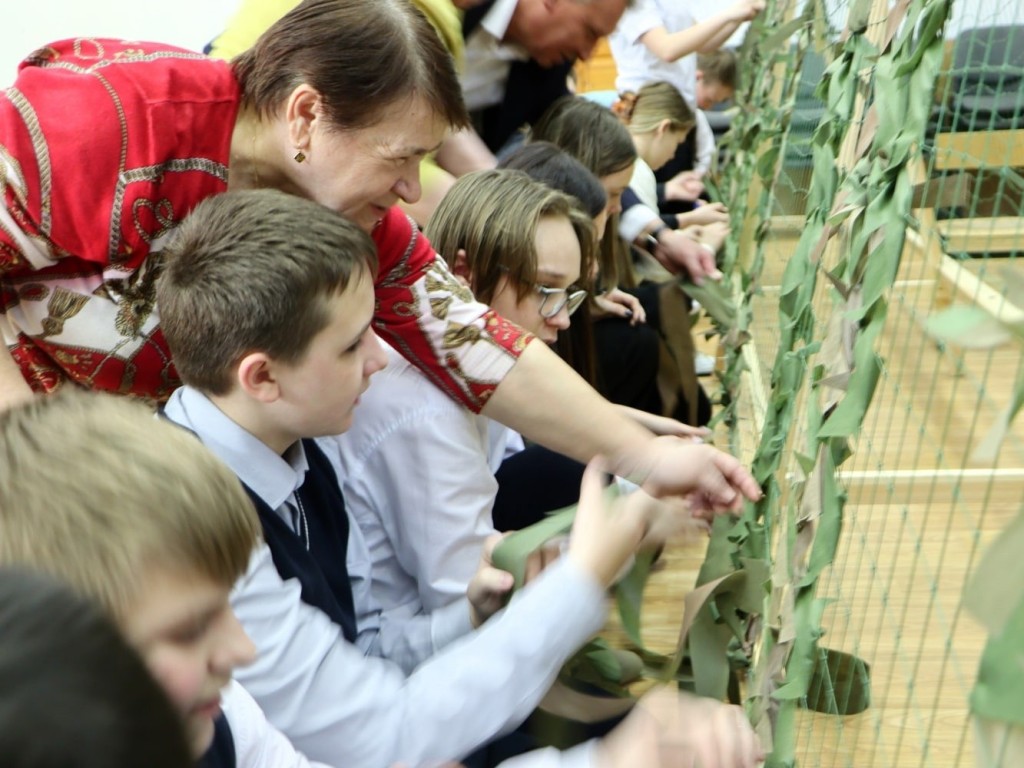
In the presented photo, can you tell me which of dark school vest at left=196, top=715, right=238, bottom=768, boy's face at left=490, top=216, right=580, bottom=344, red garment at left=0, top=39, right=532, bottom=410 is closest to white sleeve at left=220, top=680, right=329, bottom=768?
dark school vest at left=196, top=715, right=238, bottom=768

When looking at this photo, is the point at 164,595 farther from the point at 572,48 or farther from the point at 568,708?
the point at 572,48

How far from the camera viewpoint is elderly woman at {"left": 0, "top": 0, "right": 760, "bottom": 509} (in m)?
1.00

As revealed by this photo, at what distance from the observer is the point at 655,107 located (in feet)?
9.52

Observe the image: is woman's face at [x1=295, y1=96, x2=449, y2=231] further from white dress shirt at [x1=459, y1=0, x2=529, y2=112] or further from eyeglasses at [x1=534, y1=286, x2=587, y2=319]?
white dress shirt at [x1=459, y1=0, x2=529, y2=112]

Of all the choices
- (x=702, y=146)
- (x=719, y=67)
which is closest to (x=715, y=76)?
(x=719, y=67)

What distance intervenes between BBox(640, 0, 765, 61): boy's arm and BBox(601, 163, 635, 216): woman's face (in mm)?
645

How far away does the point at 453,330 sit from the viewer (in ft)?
4.04

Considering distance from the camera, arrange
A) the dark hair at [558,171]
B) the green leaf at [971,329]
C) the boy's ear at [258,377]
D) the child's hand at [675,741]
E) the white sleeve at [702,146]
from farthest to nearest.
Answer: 1. the white sleeve at [702,146]
2. the dark hair at [558,171]
3. the boy's ear at [258,377]
4. the child's hand at [675,741]
5. the green leaf at [971,329]

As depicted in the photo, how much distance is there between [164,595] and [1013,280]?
409 mm

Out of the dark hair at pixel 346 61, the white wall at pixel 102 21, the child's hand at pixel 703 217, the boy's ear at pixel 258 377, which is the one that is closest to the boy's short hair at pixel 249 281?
the boy's ear at pixel 258 377

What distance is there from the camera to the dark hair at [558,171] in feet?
5.82

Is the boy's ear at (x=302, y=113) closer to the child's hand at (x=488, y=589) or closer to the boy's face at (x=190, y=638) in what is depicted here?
the child's hand at (x=488, y=589)

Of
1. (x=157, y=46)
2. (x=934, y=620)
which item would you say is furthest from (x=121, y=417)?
(x=934, y=620)

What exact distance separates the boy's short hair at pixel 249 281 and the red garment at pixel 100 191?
0.07 m
